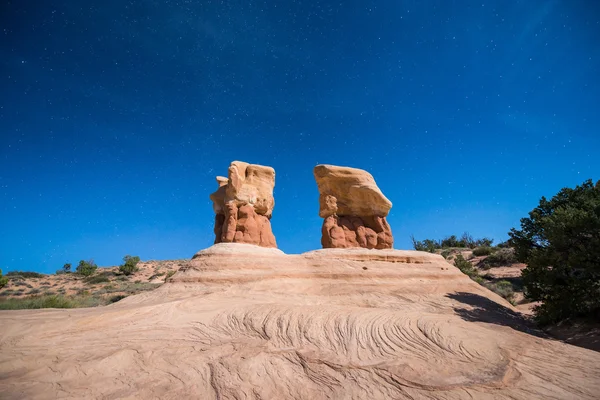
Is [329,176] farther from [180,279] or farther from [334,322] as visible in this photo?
[334,322]

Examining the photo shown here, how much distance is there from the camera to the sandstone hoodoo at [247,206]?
18.9m

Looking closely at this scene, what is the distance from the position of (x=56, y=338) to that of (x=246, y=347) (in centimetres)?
448

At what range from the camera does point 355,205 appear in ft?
68.7

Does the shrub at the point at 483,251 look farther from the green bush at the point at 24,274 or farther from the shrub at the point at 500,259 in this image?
the green bush at the point at 24,274

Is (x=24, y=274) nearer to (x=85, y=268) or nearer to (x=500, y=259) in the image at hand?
(x=85, y=268)

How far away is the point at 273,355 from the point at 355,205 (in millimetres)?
15537

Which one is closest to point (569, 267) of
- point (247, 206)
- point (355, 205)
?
point (355, 205)

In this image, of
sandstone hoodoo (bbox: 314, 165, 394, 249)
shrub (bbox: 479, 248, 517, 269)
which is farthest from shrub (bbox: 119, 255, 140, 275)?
shrub (bbox: 479, 248, 517, 269)

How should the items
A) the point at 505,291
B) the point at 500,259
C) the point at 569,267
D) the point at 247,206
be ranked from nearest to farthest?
the point at 569,267 → the point at 247,206 → the point at 505,291 → the point at 500,259

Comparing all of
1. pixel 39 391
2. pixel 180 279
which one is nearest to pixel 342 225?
pixel 180 279

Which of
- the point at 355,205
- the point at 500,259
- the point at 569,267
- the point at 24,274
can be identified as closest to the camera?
the point at 569,267

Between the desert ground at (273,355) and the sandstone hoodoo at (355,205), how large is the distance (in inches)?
360

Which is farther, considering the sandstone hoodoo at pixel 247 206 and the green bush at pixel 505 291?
the green bush at pixel 505 291

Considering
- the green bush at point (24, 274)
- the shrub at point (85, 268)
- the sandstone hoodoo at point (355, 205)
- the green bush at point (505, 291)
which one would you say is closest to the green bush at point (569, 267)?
the sandstone hoodoo at point (355, 205)
